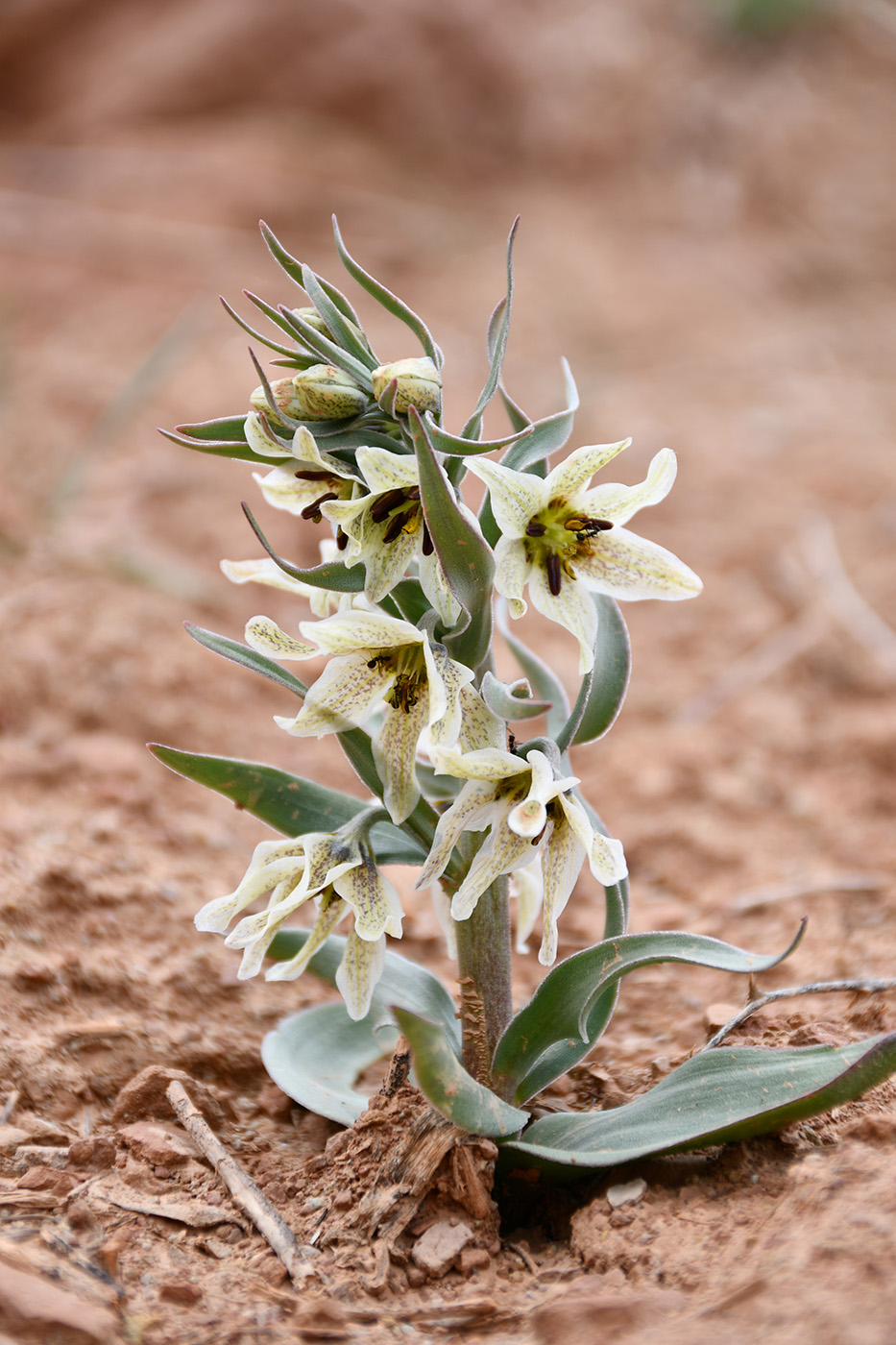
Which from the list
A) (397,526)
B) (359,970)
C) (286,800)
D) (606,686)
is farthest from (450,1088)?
(397,526)

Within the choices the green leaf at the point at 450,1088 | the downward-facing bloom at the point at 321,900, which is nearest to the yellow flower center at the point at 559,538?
the downward-facing bloom at the point at 321,900

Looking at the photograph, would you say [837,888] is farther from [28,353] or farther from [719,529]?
[28,353]

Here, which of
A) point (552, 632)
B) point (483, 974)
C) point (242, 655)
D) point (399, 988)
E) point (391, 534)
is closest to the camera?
point (391, 534)

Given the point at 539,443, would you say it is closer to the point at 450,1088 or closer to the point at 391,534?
the point at 391,534

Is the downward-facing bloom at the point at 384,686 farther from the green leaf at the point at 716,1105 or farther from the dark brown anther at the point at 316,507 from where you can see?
the green leaf at the point at 716,1105

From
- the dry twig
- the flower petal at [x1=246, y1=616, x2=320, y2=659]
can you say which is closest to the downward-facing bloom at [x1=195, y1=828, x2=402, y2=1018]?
the flower petal at [x1=246, y1=616, x2=320, y2=659]

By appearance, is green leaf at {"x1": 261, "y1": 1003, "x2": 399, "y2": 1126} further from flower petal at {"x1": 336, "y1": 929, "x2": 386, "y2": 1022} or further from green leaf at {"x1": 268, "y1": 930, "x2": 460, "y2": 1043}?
flower petal at {"x1": 336, "y1": 929, "x2": 386, "y2": 1022}
